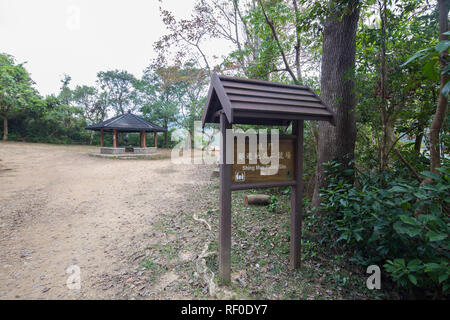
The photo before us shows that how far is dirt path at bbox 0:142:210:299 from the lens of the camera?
285 centimetres

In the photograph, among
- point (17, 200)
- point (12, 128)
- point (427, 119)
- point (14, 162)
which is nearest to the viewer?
point (427, 119)

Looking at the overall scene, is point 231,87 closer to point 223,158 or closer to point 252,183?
point 223,158

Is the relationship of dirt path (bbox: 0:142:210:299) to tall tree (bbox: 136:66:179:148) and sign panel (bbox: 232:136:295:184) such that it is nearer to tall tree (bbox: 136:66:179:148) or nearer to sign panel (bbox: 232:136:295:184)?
sign panel (bbox: 232:136:295:184)

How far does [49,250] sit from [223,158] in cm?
350

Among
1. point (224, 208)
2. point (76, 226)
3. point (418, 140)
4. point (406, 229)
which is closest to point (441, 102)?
point (406, 229)

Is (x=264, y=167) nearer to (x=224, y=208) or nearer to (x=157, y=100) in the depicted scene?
(x=224, y=208)

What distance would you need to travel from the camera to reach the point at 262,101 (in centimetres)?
228

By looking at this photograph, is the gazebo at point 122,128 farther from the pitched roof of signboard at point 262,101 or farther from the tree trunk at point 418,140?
the tree trunk at point 418,140

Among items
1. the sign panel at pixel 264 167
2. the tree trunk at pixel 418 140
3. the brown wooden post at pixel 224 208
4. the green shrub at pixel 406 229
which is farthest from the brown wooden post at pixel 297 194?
the tree trunk at pixel 418 140

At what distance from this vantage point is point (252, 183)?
2.56 m

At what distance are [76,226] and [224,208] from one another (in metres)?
3.75

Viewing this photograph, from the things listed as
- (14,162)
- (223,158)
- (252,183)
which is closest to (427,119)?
(252,183)

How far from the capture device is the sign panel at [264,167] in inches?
99.3

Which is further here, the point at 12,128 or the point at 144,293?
the point at 12,128
